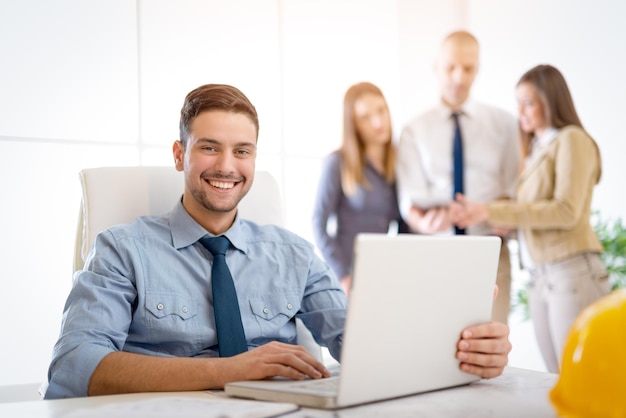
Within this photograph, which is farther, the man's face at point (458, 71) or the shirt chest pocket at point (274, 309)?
the man's face at point (458, 71)

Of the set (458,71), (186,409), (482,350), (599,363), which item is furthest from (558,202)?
(599,363)

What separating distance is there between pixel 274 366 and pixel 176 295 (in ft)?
1.25

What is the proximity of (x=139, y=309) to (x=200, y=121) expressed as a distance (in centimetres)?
41

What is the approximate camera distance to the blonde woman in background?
298 centimetres

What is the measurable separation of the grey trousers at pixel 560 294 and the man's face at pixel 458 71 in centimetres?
80

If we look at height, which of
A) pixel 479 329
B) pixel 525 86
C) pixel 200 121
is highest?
pixel 525 86

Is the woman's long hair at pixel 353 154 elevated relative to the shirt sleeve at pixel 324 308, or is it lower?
elevated

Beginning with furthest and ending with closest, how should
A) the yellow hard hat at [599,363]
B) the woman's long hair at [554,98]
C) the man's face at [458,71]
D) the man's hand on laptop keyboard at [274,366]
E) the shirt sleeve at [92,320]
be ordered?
1. the man's face at [458,71]
2. the woman's long hair at [554,98]
3. the shirt sleeve at [92,320]
4. the man's hand on laptop keyboard at [274,366]
5. the yellow hard hat at [599,363]

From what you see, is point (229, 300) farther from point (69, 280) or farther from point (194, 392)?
point (69, 280)

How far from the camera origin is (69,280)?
299 cm

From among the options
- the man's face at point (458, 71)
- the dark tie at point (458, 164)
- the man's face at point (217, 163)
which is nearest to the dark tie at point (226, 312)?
the man's face at point (217, 163)

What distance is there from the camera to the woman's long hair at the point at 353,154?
2.97m

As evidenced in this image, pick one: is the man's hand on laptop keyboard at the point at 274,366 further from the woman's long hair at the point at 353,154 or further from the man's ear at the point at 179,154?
the woman's long hair at the point at 353,154

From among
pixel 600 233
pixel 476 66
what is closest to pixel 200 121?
pixel 476 66
